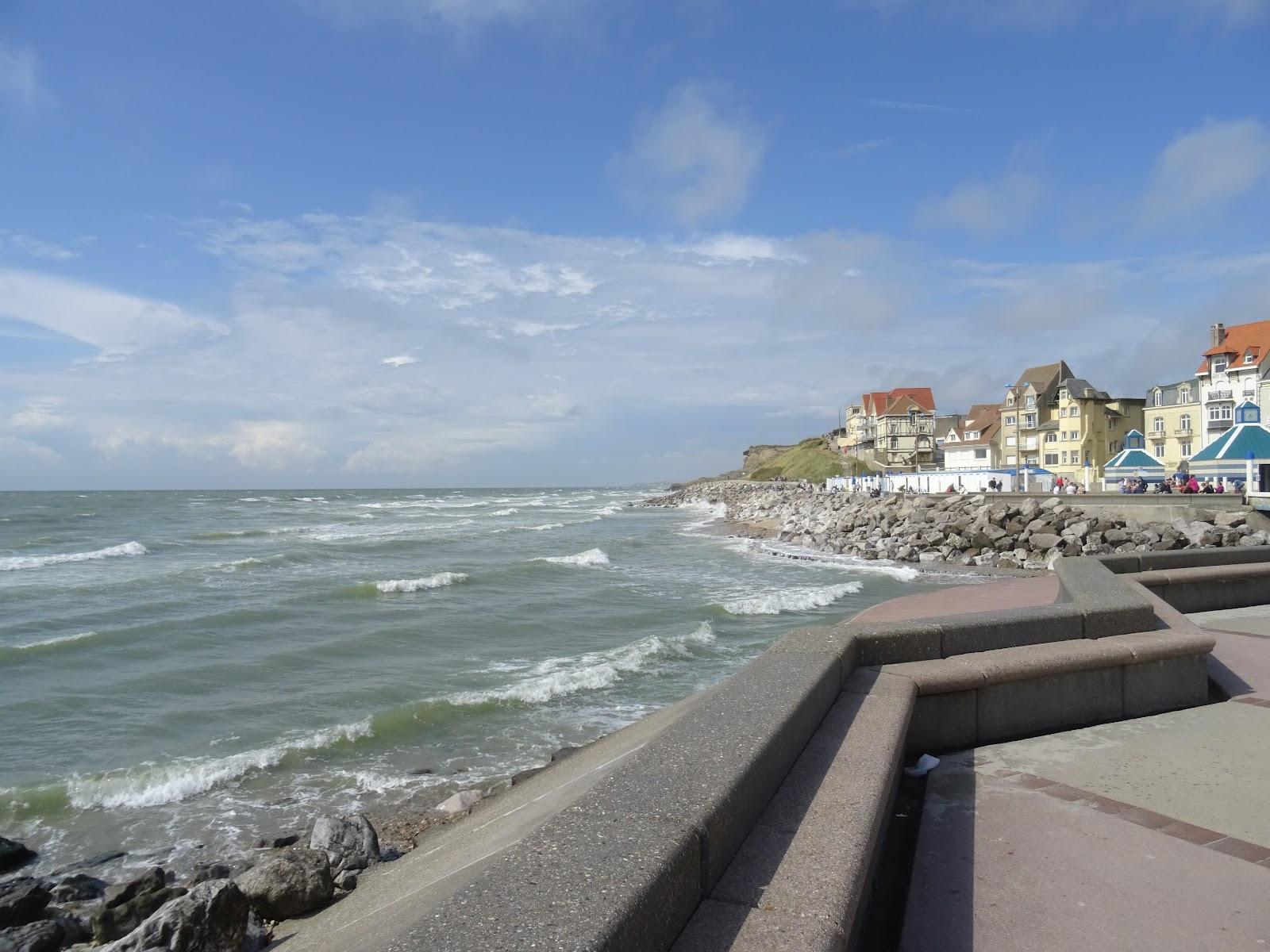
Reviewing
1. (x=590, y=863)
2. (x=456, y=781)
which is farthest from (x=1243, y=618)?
(x=590, y=863)

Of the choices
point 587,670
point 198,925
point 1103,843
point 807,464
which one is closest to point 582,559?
point 587,670

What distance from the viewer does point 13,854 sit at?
6898mm

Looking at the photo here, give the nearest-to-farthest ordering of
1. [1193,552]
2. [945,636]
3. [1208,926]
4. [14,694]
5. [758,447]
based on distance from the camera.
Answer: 1. [1208,926]
2. [945,636]
3. [1193,552]
4. [14,694]
5. [758,447]

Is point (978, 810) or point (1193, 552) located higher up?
point (1193, 552)

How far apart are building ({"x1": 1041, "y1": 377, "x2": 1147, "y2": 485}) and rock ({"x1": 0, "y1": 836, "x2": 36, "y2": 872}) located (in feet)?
208

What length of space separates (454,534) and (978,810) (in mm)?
42126

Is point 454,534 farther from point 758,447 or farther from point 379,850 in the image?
point 758,447

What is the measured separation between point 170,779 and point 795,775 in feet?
26.0

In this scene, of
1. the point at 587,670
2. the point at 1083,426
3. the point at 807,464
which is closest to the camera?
the point at 587,670

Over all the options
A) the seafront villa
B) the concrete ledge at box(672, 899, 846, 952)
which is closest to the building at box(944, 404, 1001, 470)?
the seafront villa

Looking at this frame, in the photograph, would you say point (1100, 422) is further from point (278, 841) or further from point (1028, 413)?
point (278, 841)

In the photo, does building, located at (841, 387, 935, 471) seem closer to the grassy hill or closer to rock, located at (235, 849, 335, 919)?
the grassy hill

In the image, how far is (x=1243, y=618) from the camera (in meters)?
8.32

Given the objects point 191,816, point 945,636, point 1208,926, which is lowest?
point 191,816
